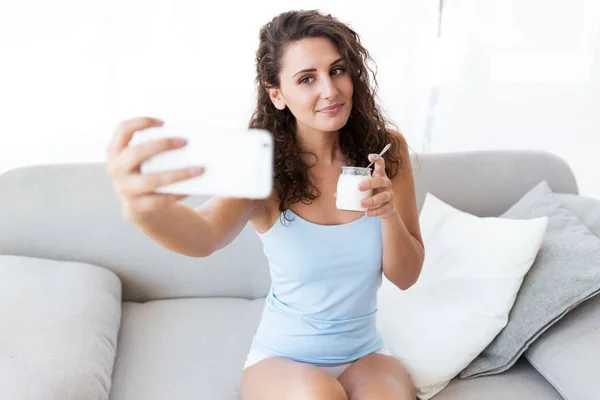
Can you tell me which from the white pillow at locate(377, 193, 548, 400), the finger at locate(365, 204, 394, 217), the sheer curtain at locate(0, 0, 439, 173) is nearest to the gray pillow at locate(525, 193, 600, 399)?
the white pillow at locate(377, 193, 548, 400)

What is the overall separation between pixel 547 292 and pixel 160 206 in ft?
3.90

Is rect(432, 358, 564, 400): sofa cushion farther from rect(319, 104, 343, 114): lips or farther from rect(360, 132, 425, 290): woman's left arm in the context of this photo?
rect(319, 104, 343, 114): lips

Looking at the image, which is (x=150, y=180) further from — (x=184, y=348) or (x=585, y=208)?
(x=585, y=208)

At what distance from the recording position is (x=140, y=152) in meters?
0.91

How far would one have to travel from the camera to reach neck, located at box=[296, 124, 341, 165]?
1.64m

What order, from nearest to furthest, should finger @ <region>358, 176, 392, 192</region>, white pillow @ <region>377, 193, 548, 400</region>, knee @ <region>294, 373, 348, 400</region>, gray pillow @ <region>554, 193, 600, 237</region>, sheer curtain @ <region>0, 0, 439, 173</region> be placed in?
finger @ <region>358, 176, 392, 192</region>
knee @ <region>294, 373, 348, 400</region>
white pillow @ <region>377, 193, 548, 400</region>
gray pillow @ <region>554, 193, 600, 237</region>
sheer curtain @ <region>0, 0, 439, 173</region>

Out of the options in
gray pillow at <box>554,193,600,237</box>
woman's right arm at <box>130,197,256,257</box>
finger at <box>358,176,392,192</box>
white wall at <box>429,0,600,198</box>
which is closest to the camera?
woman's right arm at <box>130,197,256,257</box>

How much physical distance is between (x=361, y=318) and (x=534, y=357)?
50 centimetres

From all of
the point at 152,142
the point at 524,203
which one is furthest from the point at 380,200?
the point at 524,203

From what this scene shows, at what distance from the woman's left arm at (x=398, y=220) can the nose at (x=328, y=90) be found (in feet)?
0.69

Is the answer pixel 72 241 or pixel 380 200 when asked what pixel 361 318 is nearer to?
pixel 380 200

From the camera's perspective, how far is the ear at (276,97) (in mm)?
1562

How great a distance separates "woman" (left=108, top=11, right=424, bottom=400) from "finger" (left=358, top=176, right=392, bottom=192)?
0.37 ft

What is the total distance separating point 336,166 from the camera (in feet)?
5.49
